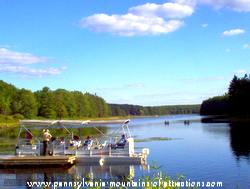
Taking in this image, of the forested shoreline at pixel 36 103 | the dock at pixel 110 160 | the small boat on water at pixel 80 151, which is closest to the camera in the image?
the dock at pixel 110 160

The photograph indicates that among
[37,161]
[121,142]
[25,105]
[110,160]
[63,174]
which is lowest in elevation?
[63,174]

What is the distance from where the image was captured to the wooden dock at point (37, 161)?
117 ft

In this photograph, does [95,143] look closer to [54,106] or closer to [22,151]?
[22,151]

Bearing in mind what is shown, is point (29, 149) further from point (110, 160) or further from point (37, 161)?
point (110, 160)

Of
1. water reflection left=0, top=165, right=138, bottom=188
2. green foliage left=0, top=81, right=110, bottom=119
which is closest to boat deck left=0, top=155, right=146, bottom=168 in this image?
water reflection left=0, top=165, right=138, bottom=188

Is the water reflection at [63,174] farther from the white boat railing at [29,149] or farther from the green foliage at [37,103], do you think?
the green foliage at [37,103]

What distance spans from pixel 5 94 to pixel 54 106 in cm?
1806

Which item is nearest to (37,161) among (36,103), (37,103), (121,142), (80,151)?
(80,151)

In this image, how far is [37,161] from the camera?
36.0 meters

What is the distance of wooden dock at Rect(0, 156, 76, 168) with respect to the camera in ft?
117

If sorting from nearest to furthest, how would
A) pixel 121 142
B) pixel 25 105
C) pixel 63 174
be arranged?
pixel 63 174 → pixel 121 142 → pixel 25 105

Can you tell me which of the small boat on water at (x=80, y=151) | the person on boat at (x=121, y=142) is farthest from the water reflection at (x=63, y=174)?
the person on boat at (x=121, y=142)

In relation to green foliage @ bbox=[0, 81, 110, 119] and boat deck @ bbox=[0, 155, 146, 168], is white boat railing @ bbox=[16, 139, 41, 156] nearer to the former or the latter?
boat deck @ bbox=[0, 155, 146, 168]

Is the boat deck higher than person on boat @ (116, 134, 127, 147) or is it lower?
lower
